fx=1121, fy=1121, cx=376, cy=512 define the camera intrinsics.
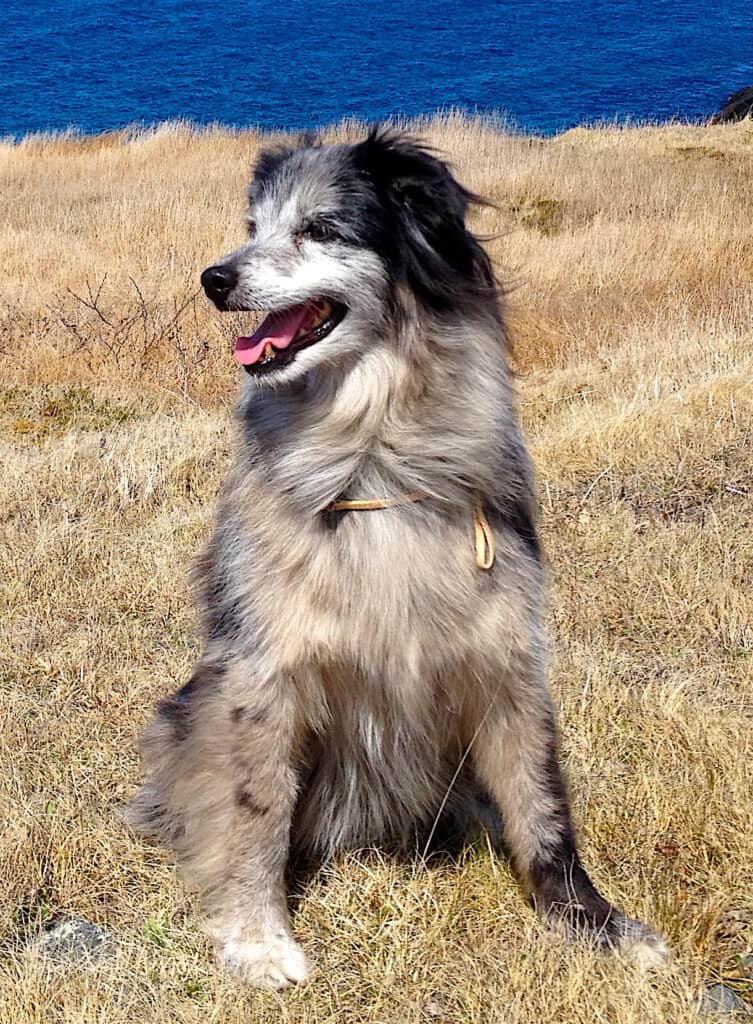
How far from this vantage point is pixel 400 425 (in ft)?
8.16

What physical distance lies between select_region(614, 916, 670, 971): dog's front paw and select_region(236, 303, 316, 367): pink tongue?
5.01ft

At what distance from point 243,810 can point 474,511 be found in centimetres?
86

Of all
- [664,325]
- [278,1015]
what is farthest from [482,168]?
[278,1015]

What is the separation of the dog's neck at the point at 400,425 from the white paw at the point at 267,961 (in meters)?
1.01

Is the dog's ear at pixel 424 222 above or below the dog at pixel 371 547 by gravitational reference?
above

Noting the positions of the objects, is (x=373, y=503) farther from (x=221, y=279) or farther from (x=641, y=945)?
(x=641, y=945)

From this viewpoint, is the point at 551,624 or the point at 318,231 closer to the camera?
the point at 318,231

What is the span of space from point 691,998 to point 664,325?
22.1ft

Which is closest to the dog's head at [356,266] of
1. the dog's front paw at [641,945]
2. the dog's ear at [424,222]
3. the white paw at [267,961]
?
the dog's ear at [424,222]

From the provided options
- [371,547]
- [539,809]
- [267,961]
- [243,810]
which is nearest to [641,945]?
[539,809]

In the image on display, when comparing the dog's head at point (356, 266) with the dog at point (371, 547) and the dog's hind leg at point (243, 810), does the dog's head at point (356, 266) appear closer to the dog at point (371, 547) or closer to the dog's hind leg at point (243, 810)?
the dog at point (371, 547)

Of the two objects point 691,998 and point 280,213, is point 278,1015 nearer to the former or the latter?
point 691,998

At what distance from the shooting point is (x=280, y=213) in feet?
8.64

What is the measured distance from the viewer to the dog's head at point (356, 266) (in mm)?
2447
